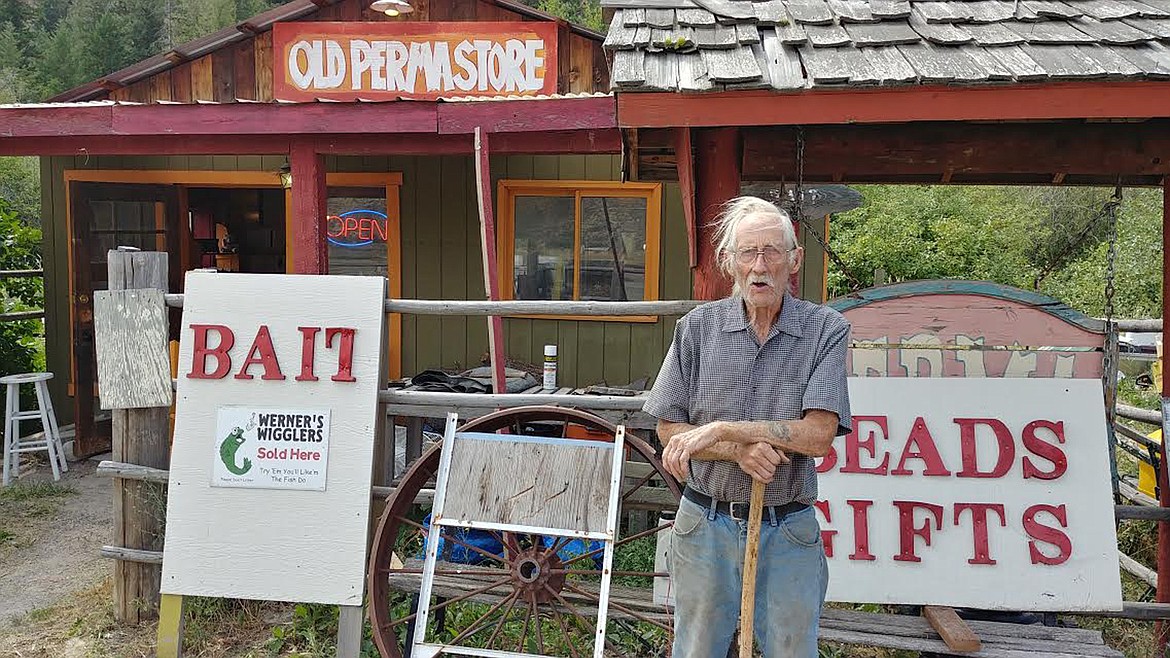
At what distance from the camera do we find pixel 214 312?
4.05 meters

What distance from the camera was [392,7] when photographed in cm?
659

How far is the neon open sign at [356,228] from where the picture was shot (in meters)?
7.64

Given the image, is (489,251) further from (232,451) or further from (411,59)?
(411,59)

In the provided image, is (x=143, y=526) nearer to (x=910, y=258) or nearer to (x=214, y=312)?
(x=214, y=312)

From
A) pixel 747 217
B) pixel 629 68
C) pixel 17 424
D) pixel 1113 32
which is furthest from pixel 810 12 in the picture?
pixel 17 424

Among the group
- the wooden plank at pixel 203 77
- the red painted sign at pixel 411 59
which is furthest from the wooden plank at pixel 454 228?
the wooden plank at pixel 203 77

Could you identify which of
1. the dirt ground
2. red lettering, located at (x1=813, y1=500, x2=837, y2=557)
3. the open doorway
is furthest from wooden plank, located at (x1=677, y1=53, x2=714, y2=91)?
the open doorway

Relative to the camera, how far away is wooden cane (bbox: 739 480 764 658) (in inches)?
94.7

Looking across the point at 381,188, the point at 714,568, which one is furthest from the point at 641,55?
the point at 381,188

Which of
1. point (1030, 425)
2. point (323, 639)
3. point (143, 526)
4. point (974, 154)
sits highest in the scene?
point (974, 154)

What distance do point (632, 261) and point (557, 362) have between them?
3.38ft

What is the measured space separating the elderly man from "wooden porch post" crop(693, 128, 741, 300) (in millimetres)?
1083

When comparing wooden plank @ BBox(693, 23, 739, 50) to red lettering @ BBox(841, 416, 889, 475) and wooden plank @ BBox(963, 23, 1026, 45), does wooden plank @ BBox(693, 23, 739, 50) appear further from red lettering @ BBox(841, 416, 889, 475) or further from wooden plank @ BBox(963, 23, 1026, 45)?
red lettering @ BBox(841, 416, 889, 475)

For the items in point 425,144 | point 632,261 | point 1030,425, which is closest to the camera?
point 1030,425
